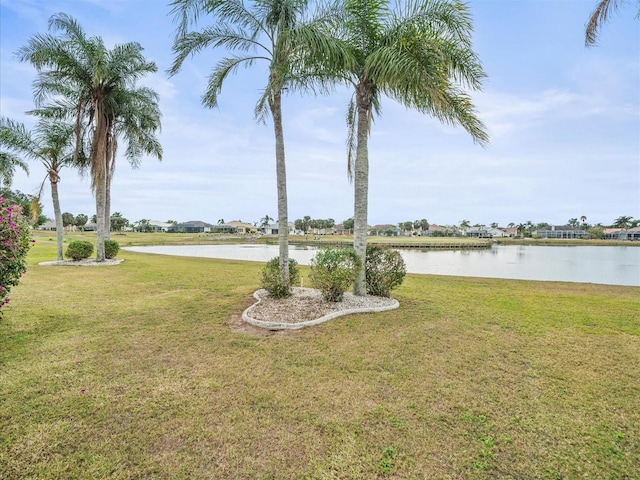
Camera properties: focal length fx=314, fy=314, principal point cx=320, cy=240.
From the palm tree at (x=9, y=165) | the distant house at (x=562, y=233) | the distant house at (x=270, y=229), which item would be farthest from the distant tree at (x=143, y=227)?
the distant house at (x=562, y=233)

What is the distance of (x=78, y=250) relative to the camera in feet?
50.7

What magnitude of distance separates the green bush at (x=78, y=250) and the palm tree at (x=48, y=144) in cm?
39

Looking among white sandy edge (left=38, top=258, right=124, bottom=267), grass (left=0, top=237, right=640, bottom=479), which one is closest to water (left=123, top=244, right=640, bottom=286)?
white sandy edge (left=38, top=258, right=124, bottom=267)

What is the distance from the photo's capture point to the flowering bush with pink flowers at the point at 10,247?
183 inches

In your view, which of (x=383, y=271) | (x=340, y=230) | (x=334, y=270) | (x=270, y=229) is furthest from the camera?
(x=340, y=230)

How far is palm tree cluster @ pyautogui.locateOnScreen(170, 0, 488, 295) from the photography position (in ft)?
20.9

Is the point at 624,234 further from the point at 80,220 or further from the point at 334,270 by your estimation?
the point at 80,220

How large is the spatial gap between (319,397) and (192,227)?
383ft

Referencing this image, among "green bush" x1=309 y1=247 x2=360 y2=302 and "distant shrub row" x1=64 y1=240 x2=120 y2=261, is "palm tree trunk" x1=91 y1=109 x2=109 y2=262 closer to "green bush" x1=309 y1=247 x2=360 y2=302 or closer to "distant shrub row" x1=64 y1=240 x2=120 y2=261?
"distant shrub row" x1=64 y1=240 x2=120 y2=261

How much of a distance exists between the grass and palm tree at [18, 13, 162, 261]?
981 centimetres

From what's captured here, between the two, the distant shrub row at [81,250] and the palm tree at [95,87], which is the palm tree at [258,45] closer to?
the palm tree at [95,87]

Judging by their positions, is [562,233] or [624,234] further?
[562,233]

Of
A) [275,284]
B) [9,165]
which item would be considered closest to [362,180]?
[275,284]

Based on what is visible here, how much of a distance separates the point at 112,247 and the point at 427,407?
1818 cm
